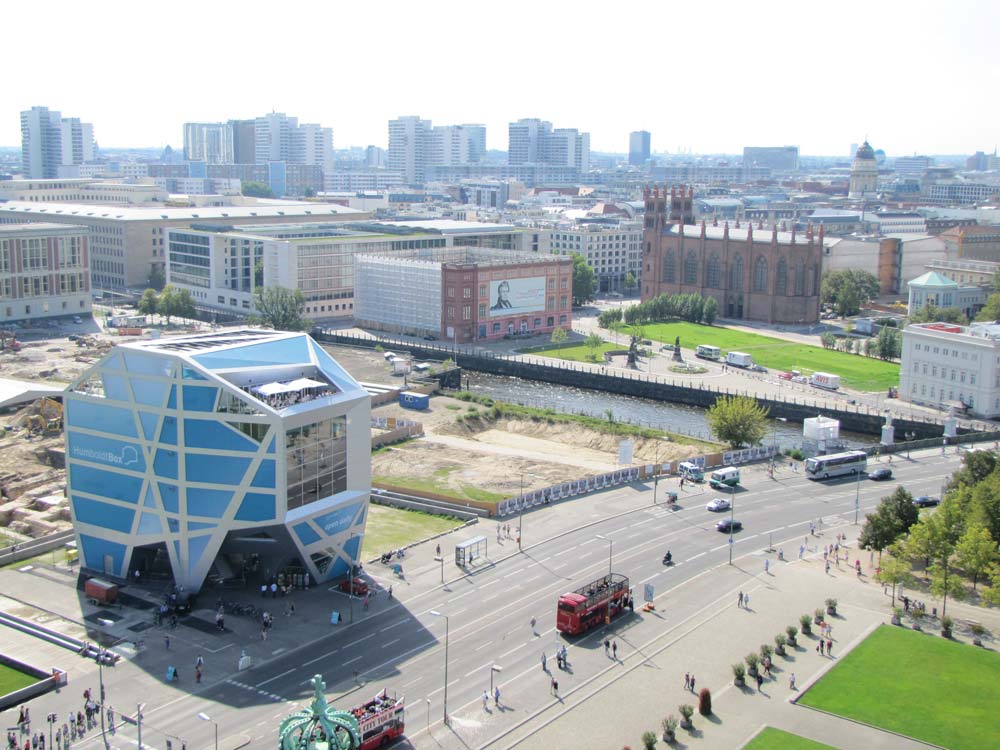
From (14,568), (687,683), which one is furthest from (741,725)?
(14,568)

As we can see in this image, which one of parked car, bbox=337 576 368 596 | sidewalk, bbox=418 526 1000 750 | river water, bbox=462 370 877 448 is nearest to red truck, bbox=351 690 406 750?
sidewalk, bbox=418 526 1000 750

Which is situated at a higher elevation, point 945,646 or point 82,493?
point 82,493

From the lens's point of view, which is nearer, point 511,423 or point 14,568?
point 14,568

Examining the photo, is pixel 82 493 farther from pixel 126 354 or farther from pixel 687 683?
pixel 687 683

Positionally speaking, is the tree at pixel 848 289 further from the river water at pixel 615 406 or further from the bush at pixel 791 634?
the bush at pixel 791 634

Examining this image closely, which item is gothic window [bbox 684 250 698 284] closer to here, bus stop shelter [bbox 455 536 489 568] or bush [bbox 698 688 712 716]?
bus stop shelter [bbox 455 536 489 568]
